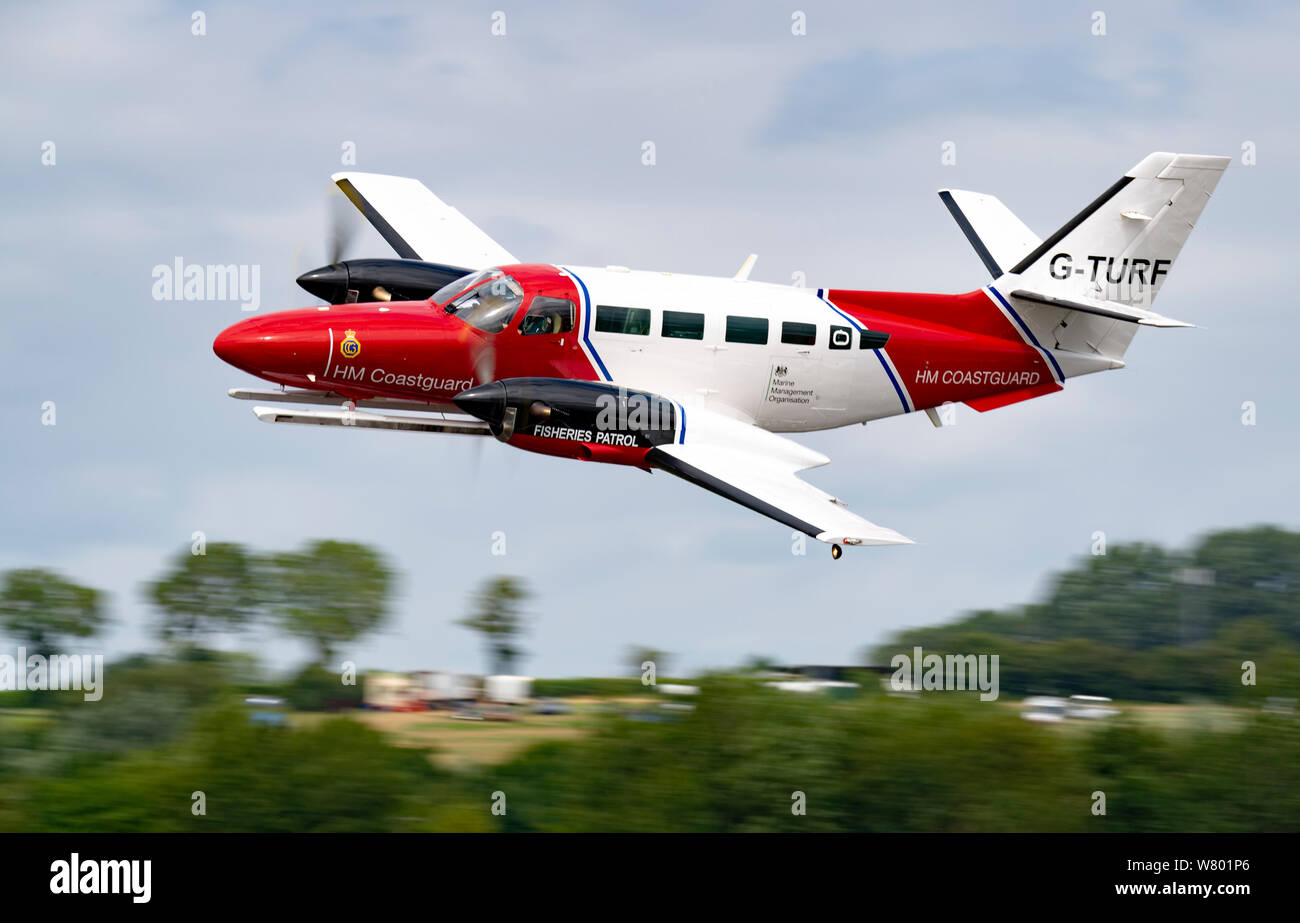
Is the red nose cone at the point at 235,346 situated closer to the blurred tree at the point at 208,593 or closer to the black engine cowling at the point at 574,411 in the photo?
the black engine cowling at the point at 574,411

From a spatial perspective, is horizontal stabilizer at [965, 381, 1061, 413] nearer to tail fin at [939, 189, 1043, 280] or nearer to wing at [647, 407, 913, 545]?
tail fin at [939, 189, 1043, 280]

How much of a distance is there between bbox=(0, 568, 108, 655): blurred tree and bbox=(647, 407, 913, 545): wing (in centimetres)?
4749

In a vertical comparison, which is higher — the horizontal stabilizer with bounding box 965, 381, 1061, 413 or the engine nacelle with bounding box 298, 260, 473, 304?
the engine nacelle with bounding box 298, 260, 473, 304

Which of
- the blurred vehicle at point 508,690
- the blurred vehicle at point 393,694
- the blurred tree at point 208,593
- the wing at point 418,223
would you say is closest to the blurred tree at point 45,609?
the blurred tree at point 208,593

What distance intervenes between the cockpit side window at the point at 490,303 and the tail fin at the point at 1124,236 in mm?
7893

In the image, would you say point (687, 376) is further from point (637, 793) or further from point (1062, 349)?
point (637, 793)

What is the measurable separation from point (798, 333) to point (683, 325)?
5.75 ft

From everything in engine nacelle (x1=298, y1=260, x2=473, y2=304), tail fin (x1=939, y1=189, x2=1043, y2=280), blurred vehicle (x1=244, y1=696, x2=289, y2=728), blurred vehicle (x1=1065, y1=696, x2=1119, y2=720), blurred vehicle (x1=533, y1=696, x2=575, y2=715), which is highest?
tail fin (x1=939, y1=189, x2=1043, y2=280)

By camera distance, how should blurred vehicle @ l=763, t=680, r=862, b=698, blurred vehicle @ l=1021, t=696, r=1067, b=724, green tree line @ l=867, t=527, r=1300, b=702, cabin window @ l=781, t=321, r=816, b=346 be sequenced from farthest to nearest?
green tree line @ l=867, t=527, r=1300, b=702 < blurred vehicle @ l=763, t=680, r=862, b=698 < blurred vehicle @ l=1021, t=696, r=1067, b=724 < cabin window @ l=781, t=321, r=816, b=346

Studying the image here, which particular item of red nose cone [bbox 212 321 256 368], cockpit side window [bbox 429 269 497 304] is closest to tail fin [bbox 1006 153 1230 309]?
cockpit side window [bbox 429 269 497 304]

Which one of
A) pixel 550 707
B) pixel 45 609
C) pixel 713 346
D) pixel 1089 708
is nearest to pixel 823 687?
pixel 550 707

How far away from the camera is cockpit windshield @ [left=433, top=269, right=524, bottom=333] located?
20.2 m

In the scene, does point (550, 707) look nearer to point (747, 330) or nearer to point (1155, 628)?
point (747, 330)
